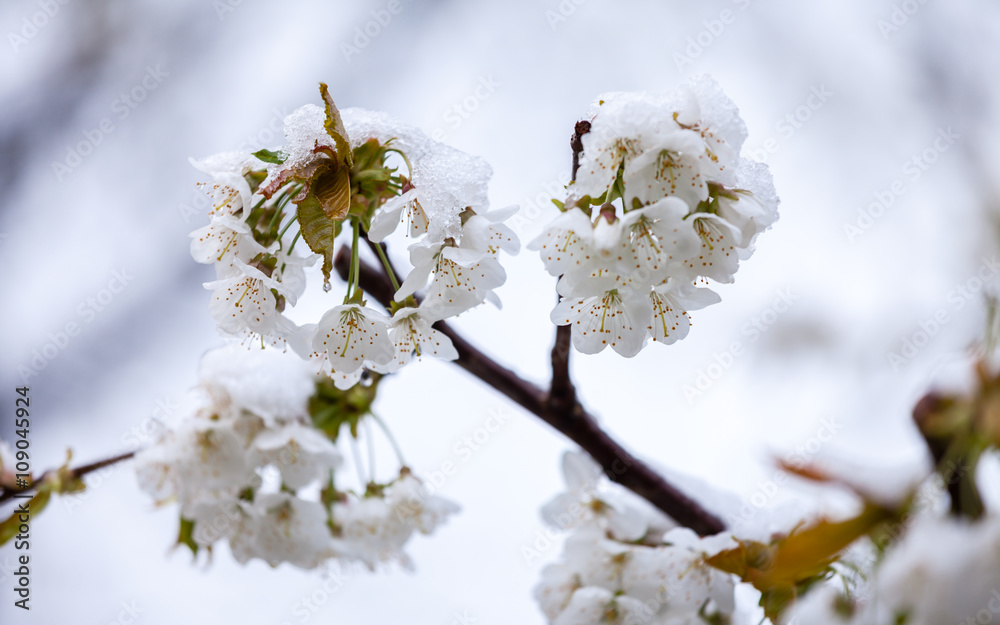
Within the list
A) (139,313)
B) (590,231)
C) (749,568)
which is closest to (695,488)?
(749,568)

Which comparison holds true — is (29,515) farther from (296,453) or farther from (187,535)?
(296,453)

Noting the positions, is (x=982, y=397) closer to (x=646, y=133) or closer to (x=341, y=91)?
(x=646, y=133)

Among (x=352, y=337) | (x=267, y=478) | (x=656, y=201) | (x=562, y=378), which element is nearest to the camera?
(x=656, y=201)

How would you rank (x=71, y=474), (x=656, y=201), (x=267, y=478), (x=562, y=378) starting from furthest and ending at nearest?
1. (x=267, y=478)
2. (x=71, y=474)
3. (x=562, y=378)
4. (x=656, y=201)

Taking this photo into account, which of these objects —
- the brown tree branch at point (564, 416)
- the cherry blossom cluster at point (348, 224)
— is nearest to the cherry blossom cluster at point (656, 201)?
the cherry blossom cluster at point (348, 224)

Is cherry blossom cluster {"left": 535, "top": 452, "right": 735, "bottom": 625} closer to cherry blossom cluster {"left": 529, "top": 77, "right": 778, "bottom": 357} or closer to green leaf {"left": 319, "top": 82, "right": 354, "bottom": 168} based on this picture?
cherry blossom cluster {"left": 529, "top": 77, "right": 778, "bottom": 357}

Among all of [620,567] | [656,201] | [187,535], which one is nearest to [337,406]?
[187,535]
